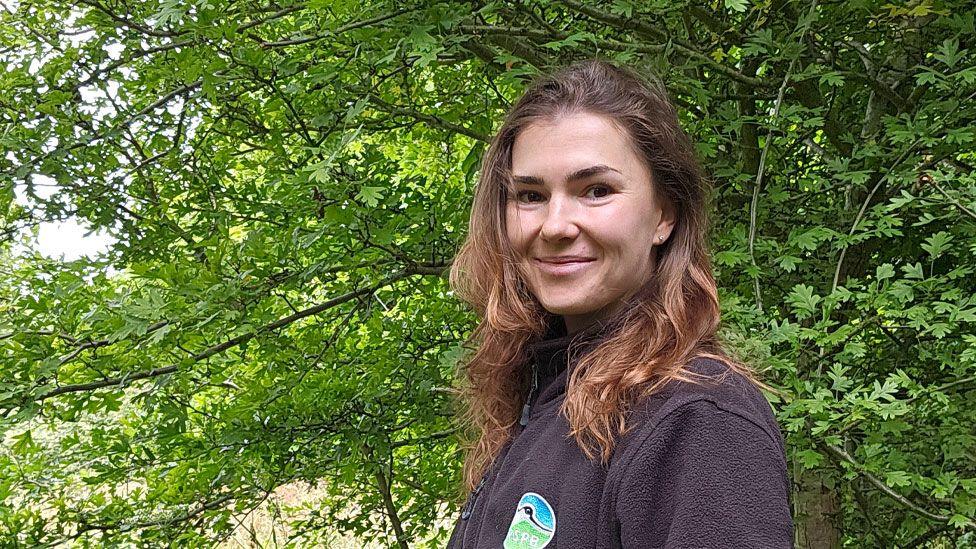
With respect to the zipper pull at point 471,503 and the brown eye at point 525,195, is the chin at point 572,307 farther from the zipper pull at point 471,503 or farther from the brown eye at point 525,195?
the zipper pull at point 471,503

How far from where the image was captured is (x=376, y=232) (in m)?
2.74

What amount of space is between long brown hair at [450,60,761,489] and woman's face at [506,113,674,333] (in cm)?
3

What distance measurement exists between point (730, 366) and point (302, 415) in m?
2.15

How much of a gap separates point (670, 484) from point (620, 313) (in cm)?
40

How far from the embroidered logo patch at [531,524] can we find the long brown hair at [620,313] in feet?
0.33

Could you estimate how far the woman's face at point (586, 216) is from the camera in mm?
1453

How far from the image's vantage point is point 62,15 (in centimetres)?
309

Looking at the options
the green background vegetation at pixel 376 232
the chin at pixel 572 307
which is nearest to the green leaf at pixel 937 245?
the green background vegetation at pixel 376 232

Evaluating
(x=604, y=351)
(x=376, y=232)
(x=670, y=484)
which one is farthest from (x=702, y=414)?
(x=376, y=232)

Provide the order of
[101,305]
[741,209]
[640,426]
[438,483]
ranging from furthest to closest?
[438,483] < [741,209] < [101,305] < [640,426]

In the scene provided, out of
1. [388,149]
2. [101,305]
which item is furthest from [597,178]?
[388,149]

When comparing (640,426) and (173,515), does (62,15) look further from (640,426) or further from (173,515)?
(640,426)

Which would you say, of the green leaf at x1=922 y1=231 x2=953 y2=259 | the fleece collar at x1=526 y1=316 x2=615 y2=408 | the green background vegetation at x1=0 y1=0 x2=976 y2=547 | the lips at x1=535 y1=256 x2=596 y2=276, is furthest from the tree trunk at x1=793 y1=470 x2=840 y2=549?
the lips at x1=535 y1=256 x2=596 y2=276

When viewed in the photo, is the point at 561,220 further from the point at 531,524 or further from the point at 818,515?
→ the point at 818,515
